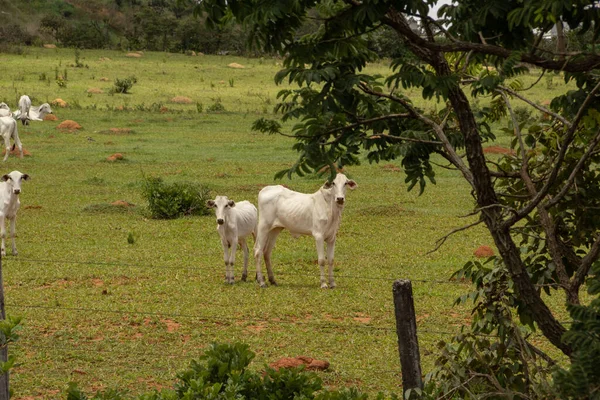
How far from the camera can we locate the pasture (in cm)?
993

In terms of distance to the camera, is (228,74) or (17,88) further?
(228,74)

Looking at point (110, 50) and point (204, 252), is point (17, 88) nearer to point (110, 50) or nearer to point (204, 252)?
point (110, 50)

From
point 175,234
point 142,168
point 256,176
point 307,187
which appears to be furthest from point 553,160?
point 142,168

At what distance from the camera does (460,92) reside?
5.40m

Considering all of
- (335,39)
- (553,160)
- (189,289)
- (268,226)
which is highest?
(335,39)

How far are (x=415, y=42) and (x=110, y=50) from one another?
5504 cm

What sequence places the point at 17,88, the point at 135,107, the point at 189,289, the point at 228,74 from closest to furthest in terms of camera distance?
the point at 189,289 → the point at 135,107 → the point at 17,88 → the point at 228,74

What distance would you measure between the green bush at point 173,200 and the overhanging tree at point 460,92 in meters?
12.6

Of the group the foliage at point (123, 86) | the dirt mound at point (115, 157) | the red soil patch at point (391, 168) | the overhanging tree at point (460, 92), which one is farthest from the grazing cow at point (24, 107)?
the overhanging tree at point (460, 92)

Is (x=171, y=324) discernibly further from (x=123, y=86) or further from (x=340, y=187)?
(x=123, y=86)

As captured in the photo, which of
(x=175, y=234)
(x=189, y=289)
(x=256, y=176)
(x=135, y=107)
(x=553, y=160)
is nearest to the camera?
(x=553, y=160)

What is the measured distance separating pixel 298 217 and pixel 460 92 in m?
8.28

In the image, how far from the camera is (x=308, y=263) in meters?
15.0

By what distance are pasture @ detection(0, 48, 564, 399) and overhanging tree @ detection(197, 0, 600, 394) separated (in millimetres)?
3434
